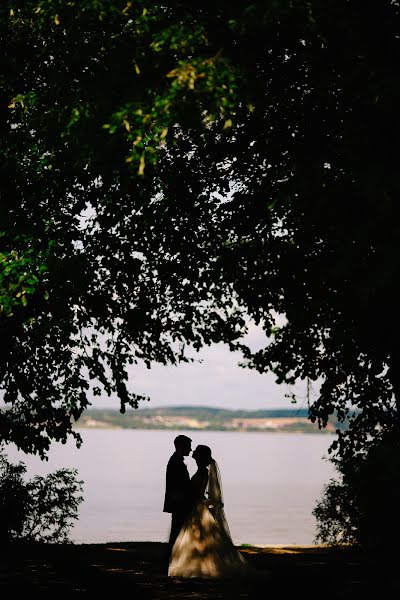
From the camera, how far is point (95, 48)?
1278cm

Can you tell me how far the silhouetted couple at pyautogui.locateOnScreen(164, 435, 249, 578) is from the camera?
41.6ft

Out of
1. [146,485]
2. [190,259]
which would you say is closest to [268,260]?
[190,259]

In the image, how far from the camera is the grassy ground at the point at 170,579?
1125 centimetres

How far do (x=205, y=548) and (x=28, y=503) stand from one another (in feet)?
19.1

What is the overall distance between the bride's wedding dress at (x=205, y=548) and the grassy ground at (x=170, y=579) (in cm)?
32

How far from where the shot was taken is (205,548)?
12750 mm

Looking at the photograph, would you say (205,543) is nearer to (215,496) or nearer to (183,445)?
(215,496)

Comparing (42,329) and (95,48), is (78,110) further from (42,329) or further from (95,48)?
(42,329)

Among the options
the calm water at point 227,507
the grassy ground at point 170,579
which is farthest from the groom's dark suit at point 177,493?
the calm water at point 227,507

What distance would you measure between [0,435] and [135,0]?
10.0 meters

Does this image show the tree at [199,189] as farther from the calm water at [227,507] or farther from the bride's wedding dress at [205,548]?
the calm water at [227,507]

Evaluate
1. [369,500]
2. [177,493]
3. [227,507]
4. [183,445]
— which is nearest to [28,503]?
[177,493]

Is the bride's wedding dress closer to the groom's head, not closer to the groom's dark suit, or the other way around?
the groom's dark suit

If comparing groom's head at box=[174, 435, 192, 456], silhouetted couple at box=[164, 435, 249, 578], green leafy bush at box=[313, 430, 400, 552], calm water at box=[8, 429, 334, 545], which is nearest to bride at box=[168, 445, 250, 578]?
silhouetted couple at box=[164, 435, 249, 578]
